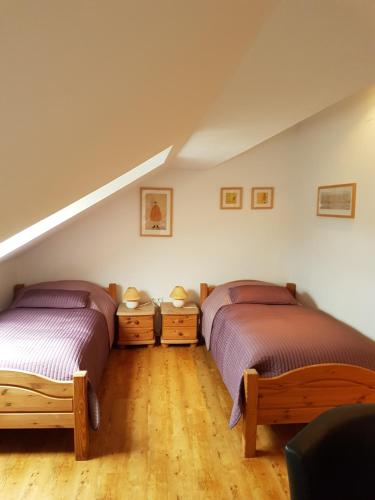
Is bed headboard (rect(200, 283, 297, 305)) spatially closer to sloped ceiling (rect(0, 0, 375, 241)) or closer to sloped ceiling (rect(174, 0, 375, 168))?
sloped ceiling (rect(174, 0, 375, 168))

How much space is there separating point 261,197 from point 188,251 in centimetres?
101

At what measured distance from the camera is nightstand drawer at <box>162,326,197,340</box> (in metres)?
3.93

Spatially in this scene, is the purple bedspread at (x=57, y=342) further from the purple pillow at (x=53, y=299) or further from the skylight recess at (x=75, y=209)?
the skylight recess at (x=75, y=209)

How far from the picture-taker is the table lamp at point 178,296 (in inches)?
157

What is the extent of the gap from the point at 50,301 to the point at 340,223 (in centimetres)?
269

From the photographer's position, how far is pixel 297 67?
135 cm

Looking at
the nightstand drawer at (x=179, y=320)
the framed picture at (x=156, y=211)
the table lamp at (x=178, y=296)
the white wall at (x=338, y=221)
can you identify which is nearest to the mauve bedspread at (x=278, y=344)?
the white wall at (x=338, y=221)

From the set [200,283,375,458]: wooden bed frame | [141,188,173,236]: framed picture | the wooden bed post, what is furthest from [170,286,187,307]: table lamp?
[200,283,375,458]: wooden bed frame

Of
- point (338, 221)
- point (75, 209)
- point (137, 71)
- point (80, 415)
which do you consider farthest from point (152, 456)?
point (338, 221)

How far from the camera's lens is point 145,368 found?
3477 millimetres

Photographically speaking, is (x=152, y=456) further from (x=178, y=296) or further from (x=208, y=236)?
(x=208, y=236)

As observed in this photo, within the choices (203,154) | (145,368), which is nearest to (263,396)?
(145,368)

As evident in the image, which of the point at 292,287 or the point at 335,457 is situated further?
the point at 292,287

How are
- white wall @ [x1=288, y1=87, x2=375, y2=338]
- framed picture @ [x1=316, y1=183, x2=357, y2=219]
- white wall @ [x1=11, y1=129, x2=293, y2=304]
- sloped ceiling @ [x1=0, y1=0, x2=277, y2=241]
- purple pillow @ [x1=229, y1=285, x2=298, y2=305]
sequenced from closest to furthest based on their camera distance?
sloped ceiling @ [x1=0, y1=0, x2=277, y2=241] → white wall @ [x1=288, y1=87, x2=375, y2=338] → framed picture @ [x1=316, y1=183, x2=357, y2=219] → purple pillow @ [x1=229, y1=285, x2=298, y2=305] → white wall @ [x1=11, y1=129, x2=293, y2=304]
